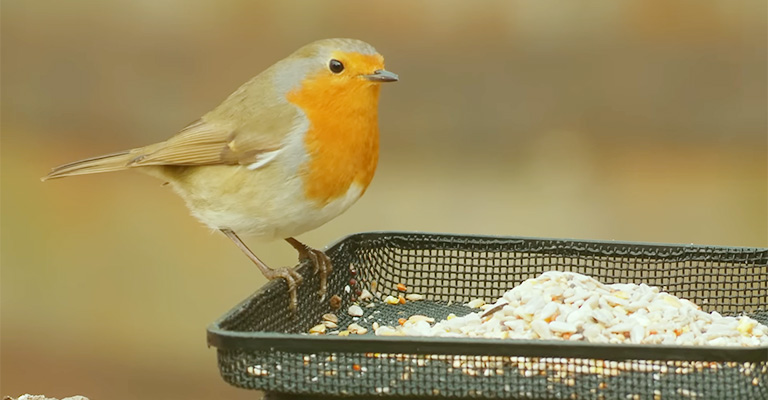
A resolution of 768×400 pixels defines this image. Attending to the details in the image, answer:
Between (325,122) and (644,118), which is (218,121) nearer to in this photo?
(325,122)

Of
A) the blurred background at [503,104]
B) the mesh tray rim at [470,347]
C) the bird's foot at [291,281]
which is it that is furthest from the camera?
the blurred background at [503,104]

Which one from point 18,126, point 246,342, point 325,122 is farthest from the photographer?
point 18,126

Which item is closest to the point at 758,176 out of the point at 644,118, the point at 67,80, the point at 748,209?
the point at 748,209

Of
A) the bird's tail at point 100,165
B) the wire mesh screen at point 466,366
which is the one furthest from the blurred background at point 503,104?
the wire mesh screen at point 466,366

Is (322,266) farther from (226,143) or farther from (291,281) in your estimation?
(226,143)

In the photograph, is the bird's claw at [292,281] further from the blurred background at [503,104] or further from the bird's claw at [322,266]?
the blurred background at [503,104]

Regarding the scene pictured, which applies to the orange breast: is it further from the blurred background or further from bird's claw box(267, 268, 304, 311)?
the blurred background

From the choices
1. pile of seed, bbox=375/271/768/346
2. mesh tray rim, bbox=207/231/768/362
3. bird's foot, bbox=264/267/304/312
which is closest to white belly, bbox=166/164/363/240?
bird's foot, bbox=264/267/304/312

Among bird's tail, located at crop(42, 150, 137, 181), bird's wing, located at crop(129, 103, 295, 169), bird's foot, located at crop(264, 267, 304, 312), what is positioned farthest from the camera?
bird's tail, located at crop(42, 150, 137, 181)
